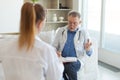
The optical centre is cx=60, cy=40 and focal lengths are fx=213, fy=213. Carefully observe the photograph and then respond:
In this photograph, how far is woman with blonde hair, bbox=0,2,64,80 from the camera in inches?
52.4

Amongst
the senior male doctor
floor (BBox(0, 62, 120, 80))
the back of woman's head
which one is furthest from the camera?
floor (BBox(0, 62, 120, 80))

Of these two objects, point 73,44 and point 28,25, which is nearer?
point 28,25

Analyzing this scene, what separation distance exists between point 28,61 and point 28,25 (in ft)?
0.74

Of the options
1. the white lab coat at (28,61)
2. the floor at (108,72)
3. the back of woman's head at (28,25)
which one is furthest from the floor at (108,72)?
the back of woman's head at (28,25)

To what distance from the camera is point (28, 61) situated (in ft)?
4.42

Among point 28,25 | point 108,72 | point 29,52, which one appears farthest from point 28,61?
point 108,72

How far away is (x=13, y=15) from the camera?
5004mm

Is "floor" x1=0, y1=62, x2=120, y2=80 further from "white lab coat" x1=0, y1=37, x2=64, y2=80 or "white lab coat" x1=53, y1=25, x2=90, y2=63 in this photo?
"white lab coat" x1=0, y1=37, x2=64, y2=80

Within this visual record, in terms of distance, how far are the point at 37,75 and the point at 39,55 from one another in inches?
5.3

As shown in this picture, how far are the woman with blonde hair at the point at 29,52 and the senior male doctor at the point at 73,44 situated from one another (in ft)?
4.28

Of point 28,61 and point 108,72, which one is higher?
point 28,61

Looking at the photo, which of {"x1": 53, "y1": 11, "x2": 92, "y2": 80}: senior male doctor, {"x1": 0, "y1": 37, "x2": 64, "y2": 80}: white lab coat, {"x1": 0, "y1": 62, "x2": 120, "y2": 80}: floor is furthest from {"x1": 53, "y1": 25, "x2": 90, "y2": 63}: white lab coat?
{"x1": 0, "y1": 37, "x2": 64, "y2": 80}: white lab coat

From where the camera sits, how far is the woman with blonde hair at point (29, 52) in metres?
1.33

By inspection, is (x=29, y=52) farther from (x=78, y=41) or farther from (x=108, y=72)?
Answer: (x=108, y=72)
